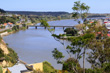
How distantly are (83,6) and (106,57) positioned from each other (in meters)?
1.15

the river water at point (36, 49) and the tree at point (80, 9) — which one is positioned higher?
the tree at point (80, 9)

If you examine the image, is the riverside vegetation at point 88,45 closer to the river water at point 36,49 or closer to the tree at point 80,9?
the tree at point 80,9

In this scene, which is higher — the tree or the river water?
the tree

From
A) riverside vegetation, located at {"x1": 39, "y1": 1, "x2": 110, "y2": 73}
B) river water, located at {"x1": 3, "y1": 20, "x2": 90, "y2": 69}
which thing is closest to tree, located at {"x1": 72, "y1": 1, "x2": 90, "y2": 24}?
riverside vegetation, located at {"x1": 39, "y1": 1, "x2": 110, "y2": 73}

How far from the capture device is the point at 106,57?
387 centimetres

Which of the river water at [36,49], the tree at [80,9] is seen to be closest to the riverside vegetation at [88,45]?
the tree at [80,9]

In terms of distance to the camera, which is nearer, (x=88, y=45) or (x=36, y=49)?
(x=88, y=45)

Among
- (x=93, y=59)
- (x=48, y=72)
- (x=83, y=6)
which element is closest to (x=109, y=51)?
(x=93, y=59)

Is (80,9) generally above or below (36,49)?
above

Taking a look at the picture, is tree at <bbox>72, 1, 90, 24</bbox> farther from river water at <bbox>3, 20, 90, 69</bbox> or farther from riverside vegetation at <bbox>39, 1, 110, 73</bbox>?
river water at <bbox>3, 20, 90, 69</bbox>

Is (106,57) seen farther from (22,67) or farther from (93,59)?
(22,67)

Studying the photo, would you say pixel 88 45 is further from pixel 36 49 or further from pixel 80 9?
pixel 36 49

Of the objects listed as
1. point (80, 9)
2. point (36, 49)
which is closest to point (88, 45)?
point (80, 9)

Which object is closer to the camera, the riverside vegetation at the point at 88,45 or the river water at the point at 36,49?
the riverside vegetation at the point at 88,45
